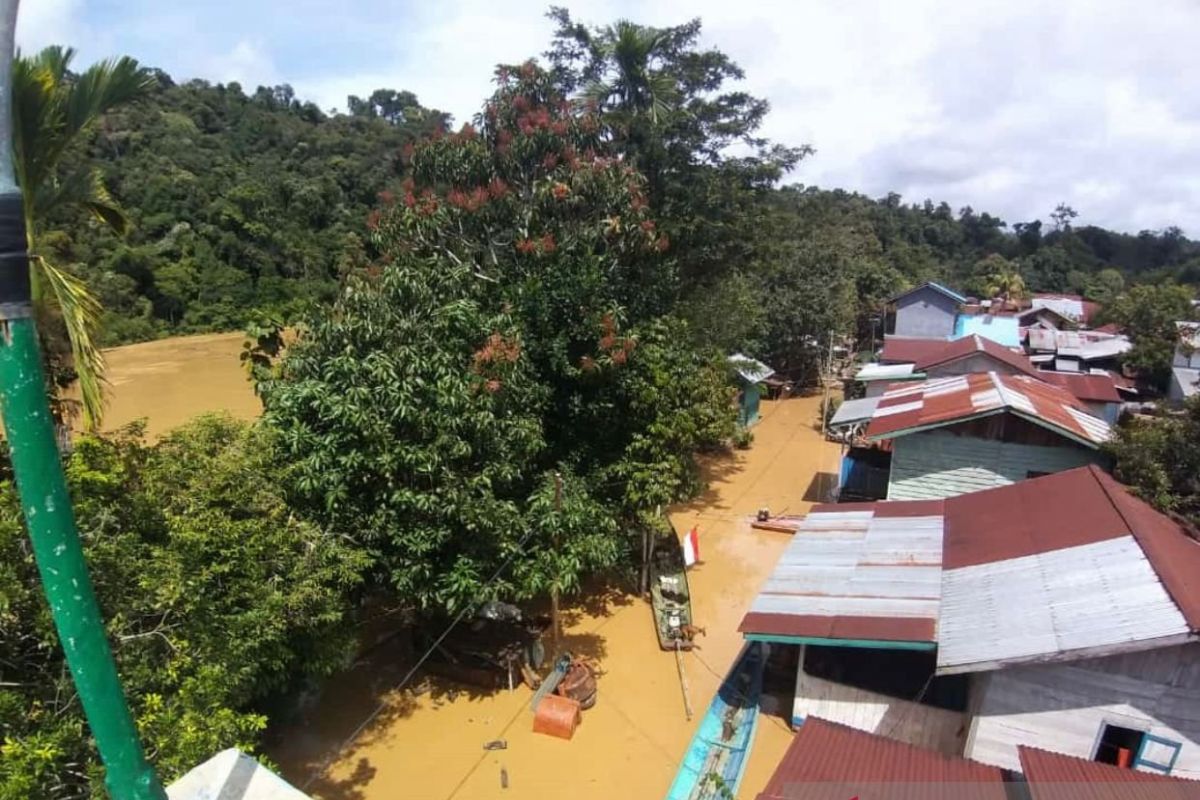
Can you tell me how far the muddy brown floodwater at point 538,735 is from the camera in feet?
26.5

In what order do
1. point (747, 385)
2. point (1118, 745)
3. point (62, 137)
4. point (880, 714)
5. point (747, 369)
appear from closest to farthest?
point (62, 137) < point (1118, 745) < point (880, 714) < point (747, 369) < point (747, 385)

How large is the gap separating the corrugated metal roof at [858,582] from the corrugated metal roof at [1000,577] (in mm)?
19

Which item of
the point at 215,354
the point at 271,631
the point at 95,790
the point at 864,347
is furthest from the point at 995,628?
the point at 215,354

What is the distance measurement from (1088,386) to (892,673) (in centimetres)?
1938

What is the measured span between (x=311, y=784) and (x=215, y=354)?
1520 inches

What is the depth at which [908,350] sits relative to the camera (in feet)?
83.7

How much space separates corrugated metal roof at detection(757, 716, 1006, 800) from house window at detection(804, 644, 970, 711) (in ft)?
6.02

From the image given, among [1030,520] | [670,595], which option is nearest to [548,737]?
[670,595]

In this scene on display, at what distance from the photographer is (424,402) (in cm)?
756

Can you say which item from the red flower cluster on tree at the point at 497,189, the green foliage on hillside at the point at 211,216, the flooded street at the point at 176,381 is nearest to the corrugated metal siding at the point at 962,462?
the red flower cluster on tree at the point at 497,189

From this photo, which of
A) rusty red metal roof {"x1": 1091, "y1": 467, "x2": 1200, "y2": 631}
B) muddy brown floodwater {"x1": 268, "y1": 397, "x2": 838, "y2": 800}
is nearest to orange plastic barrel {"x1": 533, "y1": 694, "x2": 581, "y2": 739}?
muddy brown floodwater {"x1": 268, "y1": 397, "x2": 838, "y2": 800}

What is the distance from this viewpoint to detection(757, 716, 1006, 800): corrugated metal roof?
5.83 m

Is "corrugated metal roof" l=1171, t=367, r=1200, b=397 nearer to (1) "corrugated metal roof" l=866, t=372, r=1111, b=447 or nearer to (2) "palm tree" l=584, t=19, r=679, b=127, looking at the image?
(1) "corrugated metal roof" l=866, t=372, r=1111, b=447

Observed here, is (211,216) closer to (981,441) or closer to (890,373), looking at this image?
(890,373)
